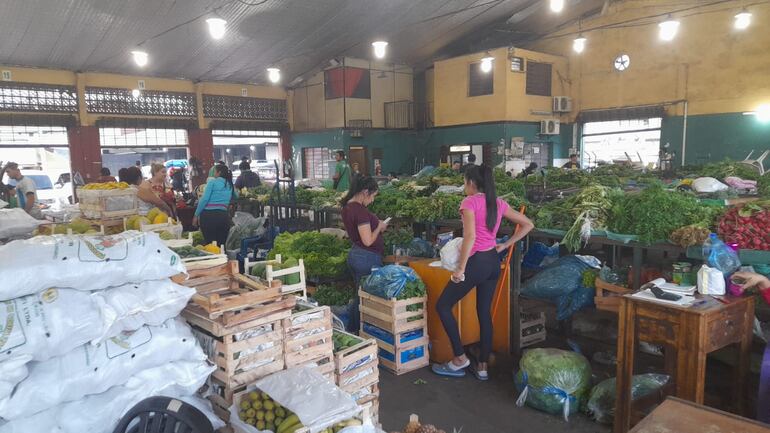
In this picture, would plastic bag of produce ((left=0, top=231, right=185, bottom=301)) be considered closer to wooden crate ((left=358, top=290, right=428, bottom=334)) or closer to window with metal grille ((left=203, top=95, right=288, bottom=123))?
wooden crate ((left=358, top=290, right=428, bottom=334))

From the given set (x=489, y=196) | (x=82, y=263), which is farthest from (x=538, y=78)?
(x=82, y=263)

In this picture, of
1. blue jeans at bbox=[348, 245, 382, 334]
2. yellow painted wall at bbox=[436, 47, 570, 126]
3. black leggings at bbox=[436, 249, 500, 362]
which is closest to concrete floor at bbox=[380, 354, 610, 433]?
black leggings at bbox=[436, 249, 500, 362]

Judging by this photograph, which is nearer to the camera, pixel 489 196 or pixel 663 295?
pixel 663 295

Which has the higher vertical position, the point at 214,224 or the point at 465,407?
the point at 214,224

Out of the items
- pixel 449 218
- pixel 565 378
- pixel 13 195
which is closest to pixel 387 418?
pixel 565 378

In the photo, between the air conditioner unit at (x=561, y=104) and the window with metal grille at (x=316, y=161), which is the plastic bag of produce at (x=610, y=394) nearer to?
the window with metal grille at (x=316, y=161)

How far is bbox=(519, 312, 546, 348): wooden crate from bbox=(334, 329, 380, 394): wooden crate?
1968 mm

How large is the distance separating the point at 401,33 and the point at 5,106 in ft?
34.4

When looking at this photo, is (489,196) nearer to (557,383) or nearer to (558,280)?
(558,280)

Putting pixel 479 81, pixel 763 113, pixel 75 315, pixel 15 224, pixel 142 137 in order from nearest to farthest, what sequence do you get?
pixel 75 315, pixel 15 224, pixel 763 113, pixel 142 137, pixel 479 81

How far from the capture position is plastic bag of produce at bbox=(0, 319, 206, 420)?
2324 millimetres

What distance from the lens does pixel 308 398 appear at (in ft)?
8.55

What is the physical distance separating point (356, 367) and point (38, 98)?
1350cm

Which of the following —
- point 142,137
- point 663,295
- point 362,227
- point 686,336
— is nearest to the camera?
point 686,336
